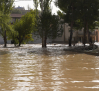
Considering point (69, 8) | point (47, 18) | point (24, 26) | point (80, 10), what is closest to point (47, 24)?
point (47, 18)

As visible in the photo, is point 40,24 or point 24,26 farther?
point 24,26

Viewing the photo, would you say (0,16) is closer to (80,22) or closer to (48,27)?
(48,27)

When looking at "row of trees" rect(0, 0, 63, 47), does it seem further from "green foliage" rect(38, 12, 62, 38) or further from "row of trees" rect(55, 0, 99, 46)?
"row of trees" rect(55, 0, 99, 46)

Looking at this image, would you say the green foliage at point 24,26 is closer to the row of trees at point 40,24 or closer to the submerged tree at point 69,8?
the row of trees at point 40,24

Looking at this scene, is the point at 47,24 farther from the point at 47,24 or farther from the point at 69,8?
the point at 69,8

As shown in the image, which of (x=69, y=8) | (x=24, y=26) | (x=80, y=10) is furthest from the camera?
(x=69, y=8)

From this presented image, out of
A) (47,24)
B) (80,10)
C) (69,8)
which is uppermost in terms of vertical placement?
(69,8)

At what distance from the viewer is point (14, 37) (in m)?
32.0

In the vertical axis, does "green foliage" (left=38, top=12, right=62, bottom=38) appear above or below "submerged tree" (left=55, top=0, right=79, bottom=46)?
below

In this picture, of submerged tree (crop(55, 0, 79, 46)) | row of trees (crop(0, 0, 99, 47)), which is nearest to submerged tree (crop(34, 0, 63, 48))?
row of trees (crop(0, 0, 99, 47))

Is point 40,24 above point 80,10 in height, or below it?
below

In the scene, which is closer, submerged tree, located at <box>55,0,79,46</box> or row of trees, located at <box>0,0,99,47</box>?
row of trees, located at <box>0,0,99,47</box>

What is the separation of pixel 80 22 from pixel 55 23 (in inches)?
343

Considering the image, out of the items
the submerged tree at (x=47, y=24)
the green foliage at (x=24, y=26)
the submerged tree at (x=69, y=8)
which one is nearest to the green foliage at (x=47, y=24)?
the submerged tree at (x=47, y=24)
